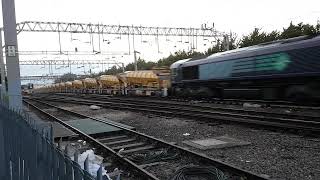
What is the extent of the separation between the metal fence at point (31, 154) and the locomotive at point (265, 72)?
1399 centimetres

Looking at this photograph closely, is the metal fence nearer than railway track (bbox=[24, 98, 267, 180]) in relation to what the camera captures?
Yes

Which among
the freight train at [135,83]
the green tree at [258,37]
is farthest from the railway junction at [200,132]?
the green tree at [258,37]

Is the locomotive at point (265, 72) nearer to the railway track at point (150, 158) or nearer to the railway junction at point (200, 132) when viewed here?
the railway junction at point (200, 132)

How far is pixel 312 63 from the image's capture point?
1722 cm

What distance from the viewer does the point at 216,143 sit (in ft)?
33.0

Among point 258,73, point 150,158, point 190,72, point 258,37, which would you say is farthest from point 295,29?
point 150,158

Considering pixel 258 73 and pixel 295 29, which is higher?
pixel 295 29

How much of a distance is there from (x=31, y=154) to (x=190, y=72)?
2530 centimetres

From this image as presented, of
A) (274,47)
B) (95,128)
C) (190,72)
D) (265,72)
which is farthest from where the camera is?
(190,72)

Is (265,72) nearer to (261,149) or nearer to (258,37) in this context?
(261,149)

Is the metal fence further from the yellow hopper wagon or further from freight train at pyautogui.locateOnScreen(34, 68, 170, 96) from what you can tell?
the yellow hopper wagon

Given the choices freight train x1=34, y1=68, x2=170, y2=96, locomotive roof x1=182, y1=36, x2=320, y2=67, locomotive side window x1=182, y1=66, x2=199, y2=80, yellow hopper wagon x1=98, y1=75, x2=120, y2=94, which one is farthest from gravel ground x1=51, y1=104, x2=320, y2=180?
yellow hopper wagon x1=98, y1=75, x2=120, y2=94

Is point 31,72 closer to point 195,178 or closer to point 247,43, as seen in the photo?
point 247,43

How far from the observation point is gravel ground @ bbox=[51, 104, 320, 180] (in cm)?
733
